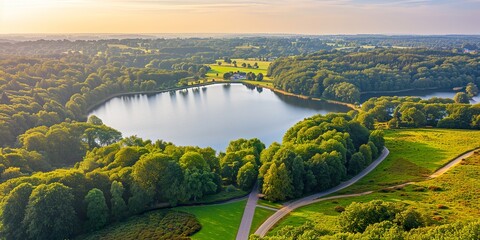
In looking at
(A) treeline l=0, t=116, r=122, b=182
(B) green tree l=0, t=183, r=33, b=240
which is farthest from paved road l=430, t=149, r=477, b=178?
(A) treeline l=0, t=116, r=122, b=182

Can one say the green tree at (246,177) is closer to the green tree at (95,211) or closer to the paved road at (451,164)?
the green tree at (95,211)

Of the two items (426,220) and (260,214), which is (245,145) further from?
(426,220)

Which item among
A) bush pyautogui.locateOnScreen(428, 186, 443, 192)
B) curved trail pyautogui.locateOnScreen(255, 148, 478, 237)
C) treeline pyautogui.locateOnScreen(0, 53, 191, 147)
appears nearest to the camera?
curved trail pyautogui.locateOnScreen(255, 148, 478, 237)

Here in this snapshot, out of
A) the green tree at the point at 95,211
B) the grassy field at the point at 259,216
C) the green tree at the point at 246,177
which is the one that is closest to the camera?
the grassy field at the point at 259,216

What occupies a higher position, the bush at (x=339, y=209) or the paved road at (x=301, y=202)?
the bush at (x=339, y=209)

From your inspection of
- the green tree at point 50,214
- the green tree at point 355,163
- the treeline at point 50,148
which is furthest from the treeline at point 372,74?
the green tree at point 50,214

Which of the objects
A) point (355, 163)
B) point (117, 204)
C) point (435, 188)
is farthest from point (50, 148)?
point (435, 188)

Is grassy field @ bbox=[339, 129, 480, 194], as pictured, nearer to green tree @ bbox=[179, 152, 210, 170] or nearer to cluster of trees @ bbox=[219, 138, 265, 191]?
cluster of trees @ bbox=[219, 138, 265, 191]

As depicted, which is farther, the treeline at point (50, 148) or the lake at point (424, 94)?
the lake at point (424, 94)
